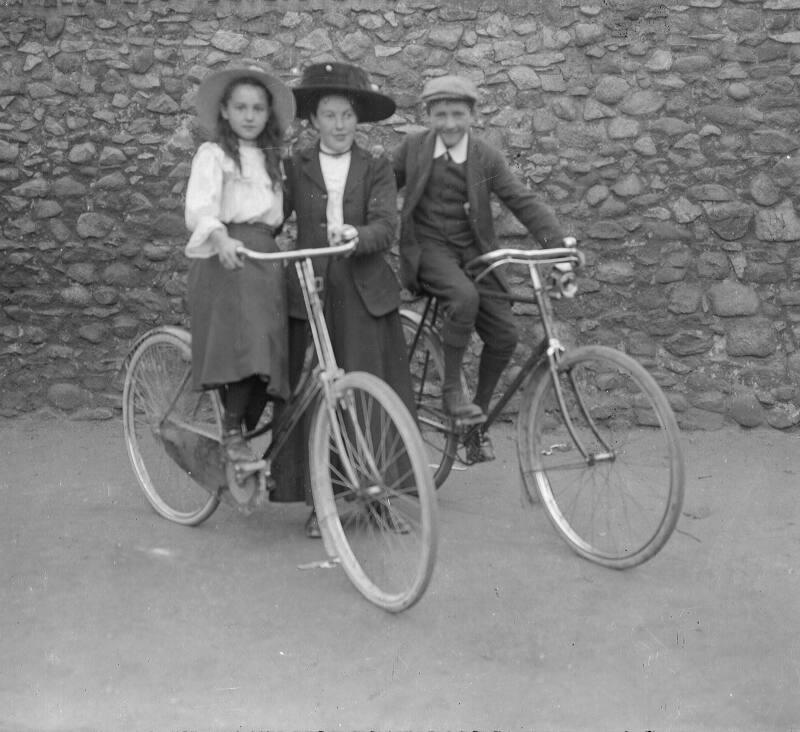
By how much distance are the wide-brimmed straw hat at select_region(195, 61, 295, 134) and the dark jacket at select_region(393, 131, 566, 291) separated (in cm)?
57

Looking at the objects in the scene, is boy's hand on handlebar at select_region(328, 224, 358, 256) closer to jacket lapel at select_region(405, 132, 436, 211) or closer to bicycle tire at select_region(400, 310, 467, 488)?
jacket lapel at select_region(405, 132, 436, 211)

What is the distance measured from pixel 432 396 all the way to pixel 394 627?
1.72m

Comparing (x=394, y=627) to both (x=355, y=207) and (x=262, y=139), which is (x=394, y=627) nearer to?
(x=355, y=207)

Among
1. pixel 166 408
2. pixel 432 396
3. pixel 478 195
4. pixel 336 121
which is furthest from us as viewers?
pixel 432 396

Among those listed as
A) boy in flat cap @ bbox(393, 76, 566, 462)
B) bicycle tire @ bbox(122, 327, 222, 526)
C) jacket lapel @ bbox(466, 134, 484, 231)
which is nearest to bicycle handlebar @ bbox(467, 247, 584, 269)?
boy in flat cap @ bbox(393, 76, 566, 462)

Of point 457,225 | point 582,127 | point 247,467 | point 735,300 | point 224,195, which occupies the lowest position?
point 247,467

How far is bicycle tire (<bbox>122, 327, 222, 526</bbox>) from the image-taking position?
4969 millimetres

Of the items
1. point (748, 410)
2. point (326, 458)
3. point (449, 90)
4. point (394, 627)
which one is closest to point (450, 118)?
point (449, 90)

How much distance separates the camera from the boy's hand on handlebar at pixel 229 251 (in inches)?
171

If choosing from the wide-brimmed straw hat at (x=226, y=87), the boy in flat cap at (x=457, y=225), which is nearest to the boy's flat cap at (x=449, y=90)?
the boy in flat cap at (x=457, y=225)

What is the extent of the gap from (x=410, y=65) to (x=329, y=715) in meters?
4.14

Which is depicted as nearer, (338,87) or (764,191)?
(338,87)

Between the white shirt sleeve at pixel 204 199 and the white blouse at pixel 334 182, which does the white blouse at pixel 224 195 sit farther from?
the white blouse at pixel 334 182

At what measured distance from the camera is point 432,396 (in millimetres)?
5555
